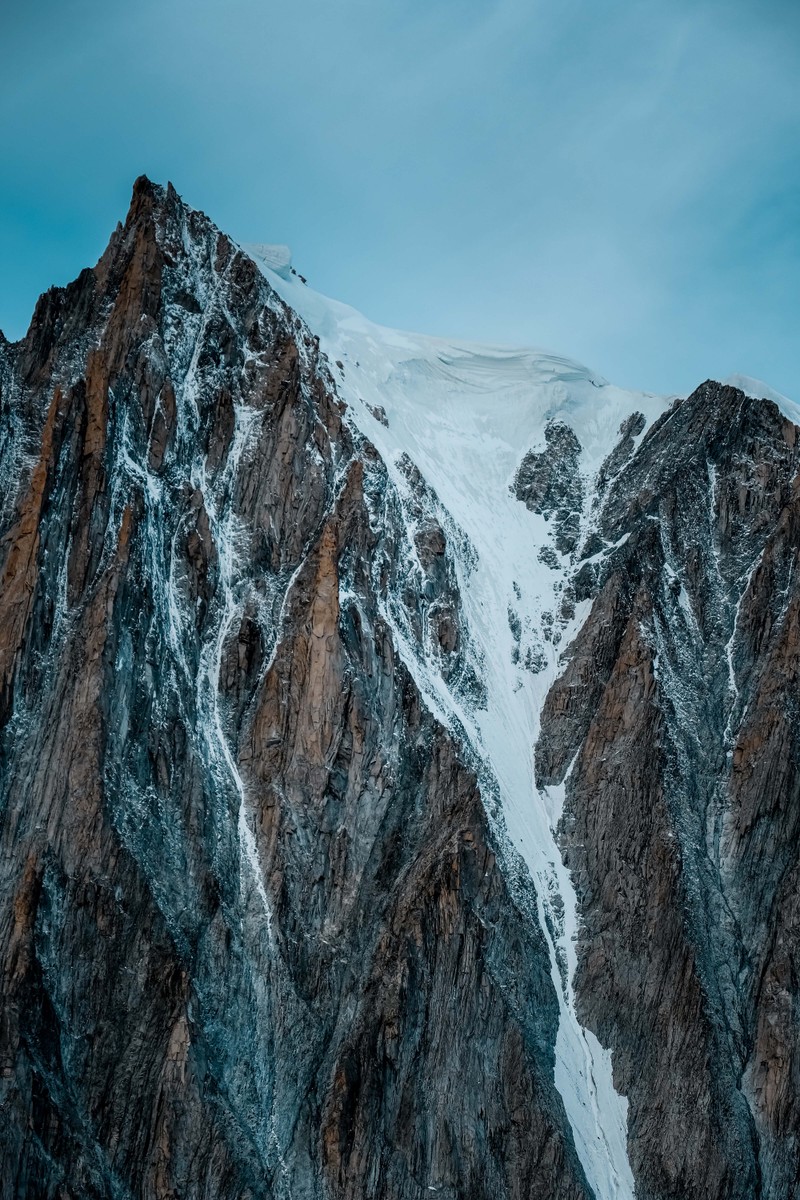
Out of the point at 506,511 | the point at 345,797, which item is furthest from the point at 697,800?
the point at 506,511

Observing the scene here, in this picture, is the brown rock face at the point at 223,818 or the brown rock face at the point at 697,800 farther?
the brown rock face at the point at 697,800

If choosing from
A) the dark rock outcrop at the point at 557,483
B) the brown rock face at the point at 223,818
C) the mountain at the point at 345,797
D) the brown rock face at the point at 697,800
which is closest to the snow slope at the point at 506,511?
the mountain at the point at 345,797

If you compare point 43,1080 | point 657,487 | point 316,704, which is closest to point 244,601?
point 316,704

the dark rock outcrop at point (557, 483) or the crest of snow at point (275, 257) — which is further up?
the crest of snow at point (275, 257)

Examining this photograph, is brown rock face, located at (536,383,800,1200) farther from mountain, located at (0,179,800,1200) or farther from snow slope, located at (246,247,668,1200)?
snow slope, located at (246,247,668,1200)

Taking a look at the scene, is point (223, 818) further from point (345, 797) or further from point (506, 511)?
point (506, 511)

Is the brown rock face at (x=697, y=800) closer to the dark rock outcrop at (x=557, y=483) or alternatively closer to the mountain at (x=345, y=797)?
the mountain at (x=345, y=797)

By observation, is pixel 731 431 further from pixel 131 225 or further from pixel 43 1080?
pixel 43 1080
